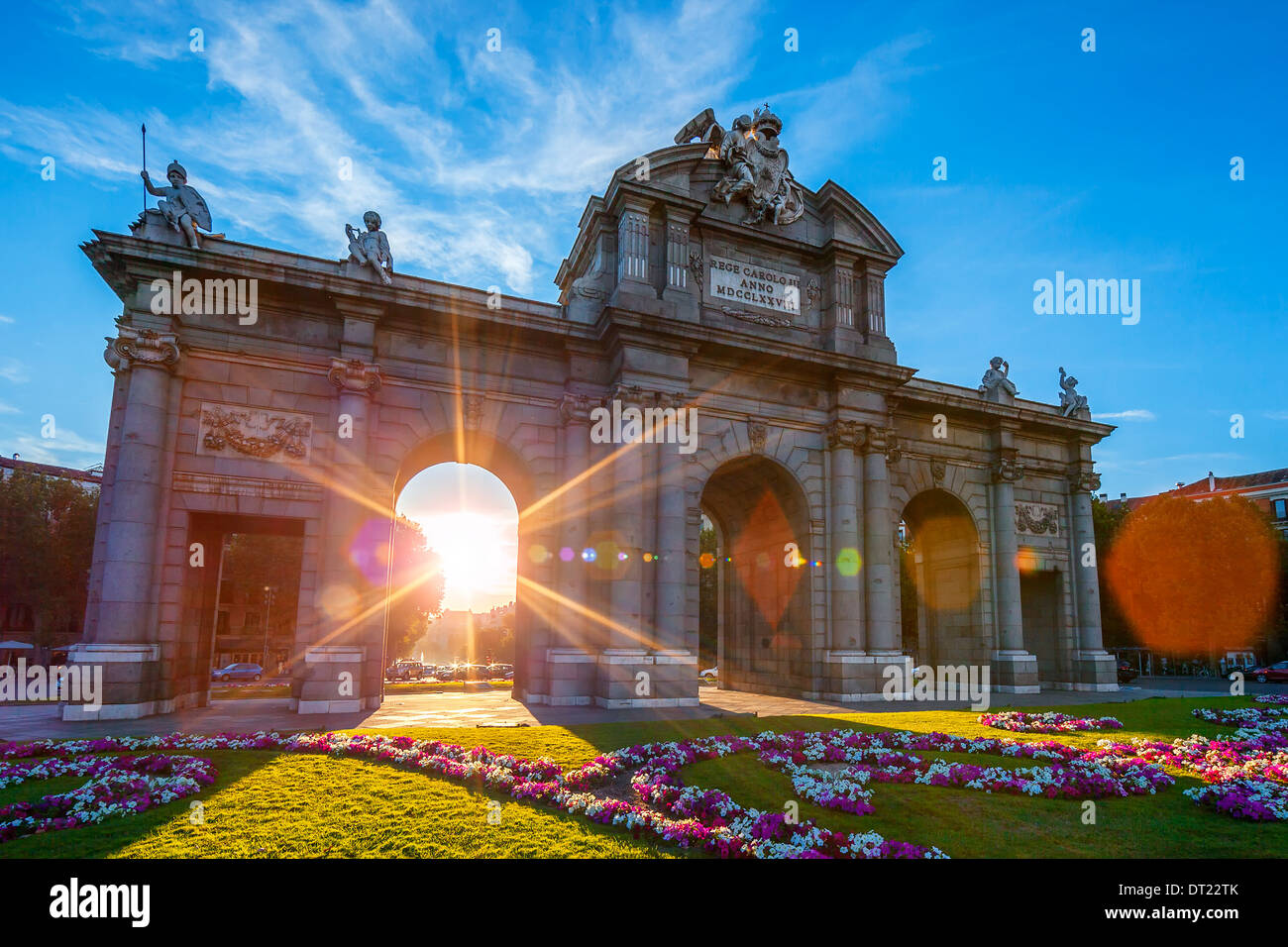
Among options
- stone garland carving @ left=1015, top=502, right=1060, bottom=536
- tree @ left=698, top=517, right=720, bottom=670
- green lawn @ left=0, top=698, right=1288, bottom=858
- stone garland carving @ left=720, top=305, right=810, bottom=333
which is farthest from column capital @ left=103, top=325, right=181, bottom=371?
tree @ left=698, top=517, right=720, bottom=670

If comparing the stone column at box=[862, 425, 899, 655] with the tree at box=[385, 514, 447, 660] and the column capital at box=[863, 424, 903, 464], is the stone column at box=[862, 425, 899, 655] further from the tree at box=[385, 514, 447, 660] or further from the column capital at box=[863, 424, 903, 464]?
the tree at box=[385, 514, 447, 660]

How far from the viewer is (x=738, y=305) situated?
25688 mm

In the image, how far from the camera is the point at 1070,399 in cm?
3356

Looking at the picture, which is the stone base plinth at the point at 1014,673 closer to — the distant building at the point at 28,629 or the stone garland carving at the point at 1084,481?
the stone garland carving at the point at 1084,481

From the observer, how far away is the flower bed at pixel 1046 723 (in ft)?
53.9

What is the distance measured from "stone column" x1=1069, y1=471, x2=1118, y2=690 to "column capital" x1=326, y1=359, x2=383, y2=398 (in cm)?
2838

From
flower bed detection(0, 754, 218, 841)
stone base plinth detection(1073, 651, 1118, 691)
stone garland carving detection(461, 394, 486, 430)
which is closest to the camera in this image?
flower bed detection(0, 754, 218, 841)

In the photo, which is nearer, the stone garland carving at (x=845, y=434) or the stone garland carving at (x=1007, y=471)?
the stone garland carving at (x=845, y=434)

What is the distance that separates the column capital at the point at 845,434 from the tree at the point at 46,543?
39507mm

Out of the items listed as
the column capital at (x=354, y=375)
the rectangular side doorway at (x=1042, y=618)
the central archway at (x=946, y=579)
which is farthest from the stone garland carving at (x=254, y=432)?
the rectangular side doorway at (x=1042, y=618)

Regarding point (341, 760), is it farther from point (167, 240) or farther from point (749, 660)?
point (749, 660)

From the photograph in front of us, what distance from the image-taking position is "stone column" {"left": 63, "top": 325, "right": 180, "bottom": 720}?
57.9ft
